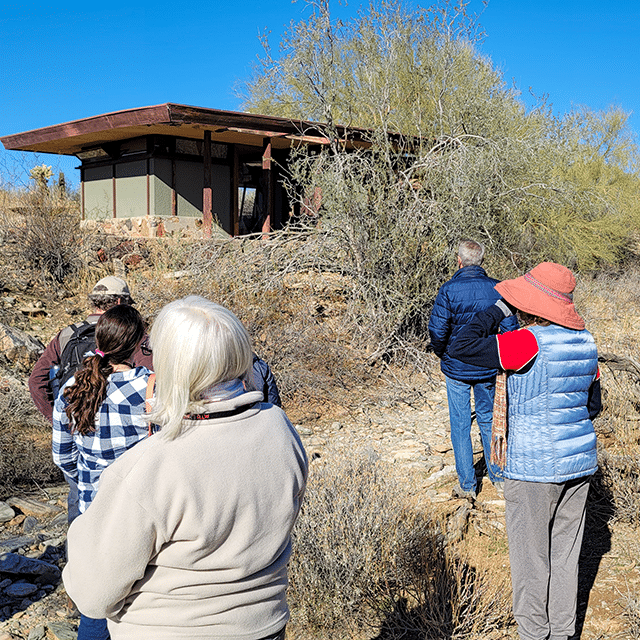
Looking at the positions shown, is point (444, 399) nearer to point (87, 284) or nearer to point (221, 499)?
point (87, 284)

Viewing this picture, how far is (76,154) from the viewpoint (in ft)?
51.0

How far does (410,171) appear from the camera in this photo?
9531 millimetres

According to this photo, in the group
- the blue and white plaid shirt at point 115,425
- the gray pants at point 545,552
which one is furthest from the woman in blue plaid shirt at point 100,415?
the gray pants at point 545,552

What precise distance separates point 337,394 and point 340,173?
3133mm

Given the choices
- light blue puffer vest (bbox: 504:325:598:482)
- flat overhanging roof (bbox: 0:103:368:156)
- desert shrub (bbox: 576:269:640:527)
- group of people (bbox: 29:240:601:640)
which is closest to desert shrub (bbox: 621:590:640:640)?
light blue puffer vest (bbox: 504:325:598:482)

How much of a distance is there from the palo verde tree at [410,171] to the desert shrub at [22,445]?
429 centimetres

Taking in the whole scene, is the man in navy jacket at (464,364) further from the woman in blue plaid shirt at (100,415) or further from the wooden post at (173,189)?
the wooden post at (173,189)

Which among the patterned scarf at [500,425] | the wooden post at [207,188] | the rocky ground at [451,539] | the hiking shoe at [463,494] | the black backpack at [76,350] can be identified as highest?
the wooden post at [207,188]

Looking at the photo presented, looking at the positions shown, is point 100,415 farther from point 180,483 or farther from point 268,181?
point 268,181

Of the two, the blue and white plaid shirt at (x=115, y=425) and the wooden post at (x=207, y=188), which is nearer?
the blue and white plaid shirt at (x=115, y=425)

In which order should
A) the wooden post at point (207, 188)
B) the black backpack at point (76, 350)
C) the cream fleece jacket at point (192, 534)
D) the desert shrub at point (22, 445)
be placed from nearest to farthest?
1. the cream fleece jacket at point (192, 534)
2. the black backpack at point (76, 350)
3. the desert shrub at point (22, 445)
4. the wooden post at point (207, 188)

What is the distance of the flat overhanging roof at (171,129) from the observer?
1100 centimetres

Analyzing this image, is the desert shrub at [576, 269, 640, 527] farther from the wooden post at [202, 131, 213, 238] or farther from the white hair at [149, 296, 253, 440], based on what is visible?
the wooden post at [202, 131, 213, 238]

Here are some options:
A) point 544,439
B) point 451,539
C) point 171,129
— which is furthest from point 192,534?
point 171,129
